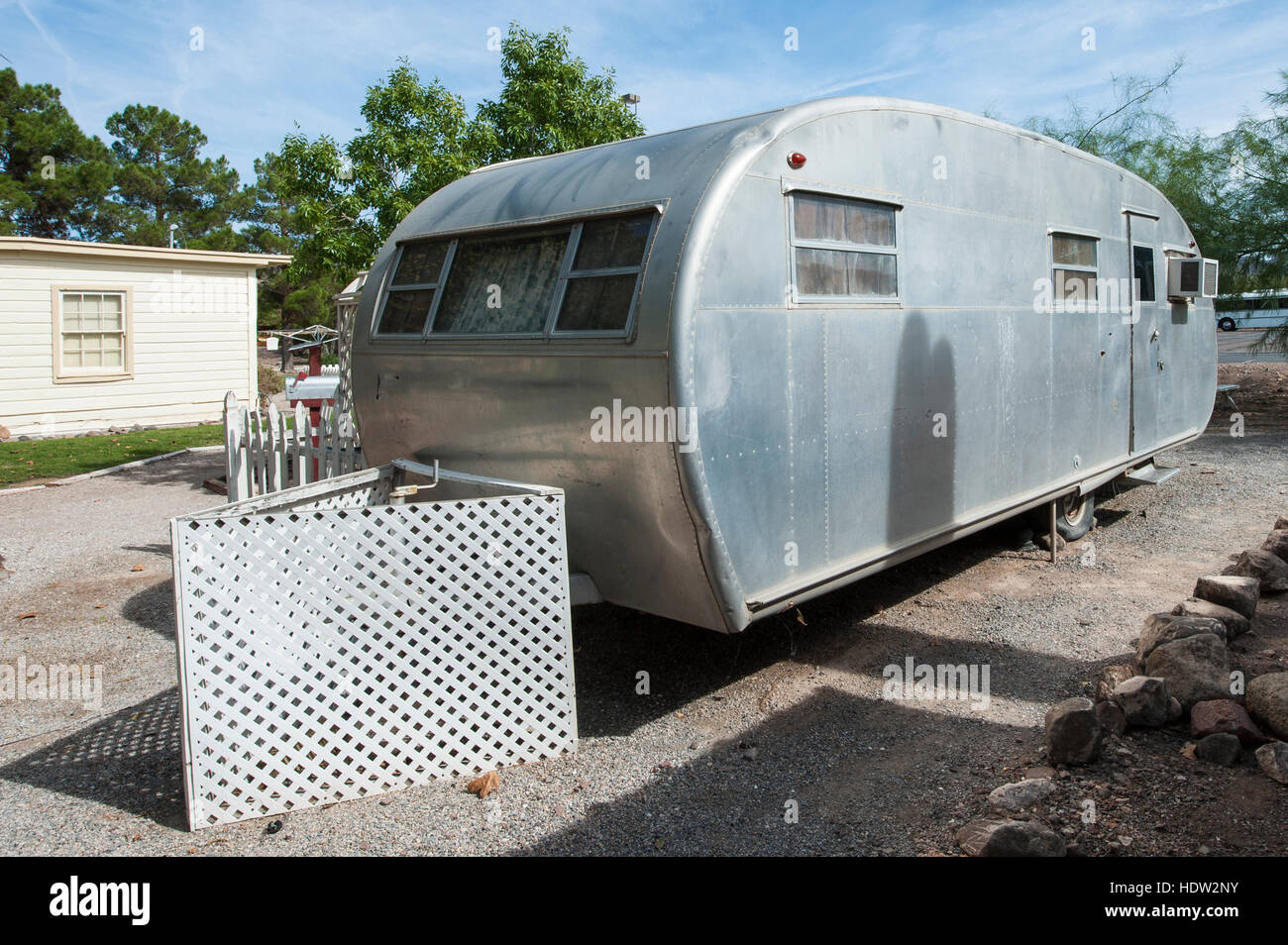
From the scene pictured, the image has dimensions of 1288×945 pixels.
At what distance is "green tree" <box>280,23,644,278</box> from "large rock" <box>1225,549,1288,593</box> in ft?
25.0

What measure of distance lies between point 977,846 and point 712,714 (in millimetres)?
1733

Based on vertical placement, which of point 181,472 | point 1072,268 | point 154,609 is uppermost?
point 1072,268

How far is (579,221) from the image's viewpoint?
15.4 feet

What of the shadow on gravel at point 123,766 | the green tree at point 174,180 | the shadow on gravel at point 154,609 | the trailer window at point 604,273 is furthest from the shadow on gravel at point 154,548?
the green tree at point 174,180

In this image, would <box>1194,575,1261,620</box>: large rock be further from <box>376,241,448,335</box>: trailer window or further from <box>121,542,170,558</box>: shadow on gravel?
<box>121,542,170,558</box>: shadow on gravel

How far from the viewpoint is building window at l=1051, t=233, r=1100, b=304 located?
701 cm

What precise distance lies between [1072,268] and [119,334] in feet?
48.9

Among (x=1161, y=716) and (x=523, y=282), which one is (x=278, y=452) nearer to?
(x=523, y=282)

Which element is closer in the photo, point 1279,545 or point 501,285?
point 501,285

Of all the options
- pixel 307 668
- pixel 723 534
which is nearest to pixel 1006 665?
pixel 723 534

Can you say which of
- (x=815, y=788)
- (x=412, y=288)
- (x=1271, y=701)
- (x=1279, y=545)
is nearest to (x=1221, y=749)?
(x=1271, y=701)

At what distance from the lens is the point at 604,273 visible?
449 centimetres
